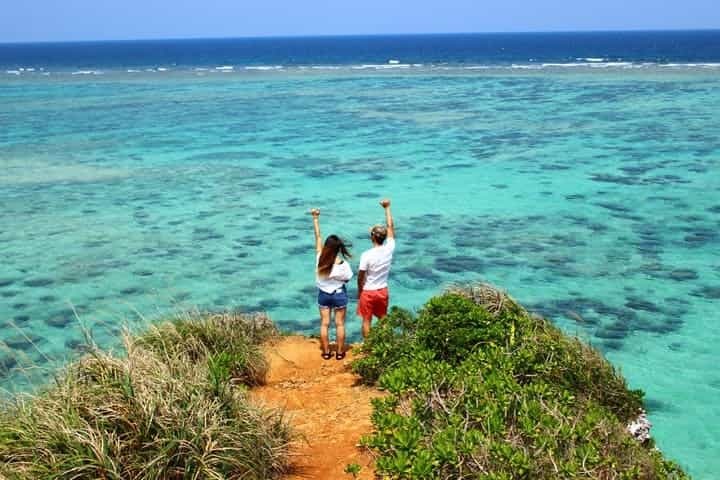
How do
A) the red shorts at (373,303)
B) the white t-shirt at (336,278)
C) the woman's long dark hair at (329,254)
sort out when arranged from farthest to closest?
the red shorts at (373,303)
the white t-shirt at (336,278)
the woman's long dark hair at (329,254)

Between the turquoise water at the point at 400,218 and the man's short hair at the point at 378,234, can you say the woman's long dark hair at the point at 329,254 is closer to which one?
the man's short hair at the point at 378,234

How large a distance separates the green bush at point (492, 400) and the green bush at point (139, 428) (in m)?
1.01

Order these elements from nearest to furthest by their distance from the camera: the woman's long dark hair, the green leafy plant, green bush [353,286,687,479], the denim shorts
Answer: green bush [353,286,687,479], the green leafy plant, the woman's long dark hair, the denim shorts

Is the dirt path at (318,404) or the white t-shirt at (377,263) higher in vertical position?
the white t-shirt at (377,263)

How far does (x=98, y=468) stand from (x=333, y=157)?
21794mm

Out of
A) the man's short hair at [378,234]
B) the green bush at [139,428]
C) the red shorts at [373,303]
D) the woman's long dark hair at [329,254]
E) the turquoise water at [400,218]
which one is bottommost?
the turquoise water at [400,218]

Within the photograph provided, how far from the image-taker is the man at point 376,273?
337 inches

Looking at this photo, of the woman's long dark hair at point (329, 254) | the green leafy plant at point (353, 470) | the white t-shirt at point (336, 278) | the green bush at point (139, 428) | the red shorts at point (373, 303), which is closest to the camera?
the green bush at point (139, 428)

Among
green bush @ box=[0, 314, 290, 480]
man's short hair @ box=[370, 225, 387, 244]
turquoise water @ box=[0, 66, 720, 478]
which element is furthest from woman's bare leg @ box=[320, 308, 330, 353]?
turquoise water @ box=[0, 66, 720, 478]

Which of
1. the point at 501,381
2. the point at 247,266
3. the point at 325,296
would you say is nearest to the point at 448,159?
the point at 247,266

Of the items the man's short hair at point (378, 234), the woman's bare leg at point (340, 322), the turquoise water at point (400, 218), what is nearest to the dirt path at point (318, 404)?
the woman's bare leg at point (340, 322)

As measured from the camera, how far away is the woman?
27.9 feet

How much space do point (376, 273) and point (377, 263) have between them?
6.6 inches

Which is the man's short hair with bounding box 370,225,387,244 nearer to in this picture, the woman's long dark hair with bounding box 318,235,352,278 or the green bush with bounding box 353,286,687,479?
the woman's long dark hair with bounding box 318,235,352,278
